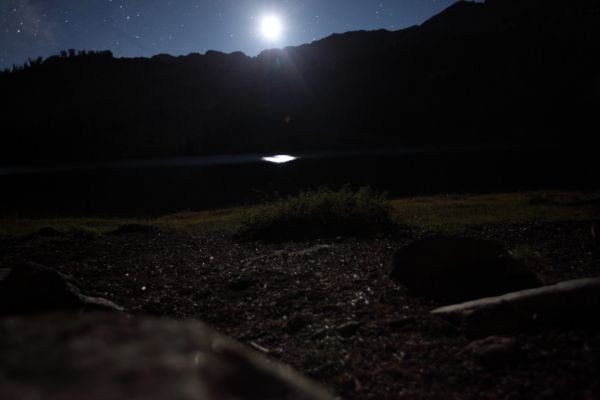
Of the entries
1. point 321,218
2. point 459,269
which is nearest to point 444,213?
point 321,218

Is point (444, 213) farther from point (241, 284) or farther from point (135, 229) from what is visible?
point (241, 284)

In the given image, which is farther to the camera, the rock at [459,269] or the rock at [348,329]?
the rock at [459,269]

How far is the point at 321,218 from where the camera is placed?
40.4 ft

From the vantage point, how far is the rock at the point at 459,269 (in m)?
5.62

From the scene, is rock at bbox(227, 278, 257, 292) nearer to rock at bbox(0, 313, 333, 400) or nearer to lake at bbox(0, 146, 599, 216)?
rock at bbox(0, 313, 333, 400)

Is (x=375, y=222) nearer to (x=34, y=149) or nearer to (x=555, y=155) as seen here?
(x=555, y=155)

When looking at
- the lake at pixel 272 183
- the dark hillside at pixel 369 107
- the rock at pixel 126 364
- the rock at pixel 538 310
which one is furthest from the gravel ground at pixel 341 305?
the dark hillside at pixel 369 107

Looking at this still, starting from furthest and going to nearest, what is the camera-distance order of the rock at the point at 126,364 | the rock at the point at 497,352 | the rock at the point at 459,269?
the rock at the point at 459,269
the rock at the point at 497,352
the rock at the point at 126,364

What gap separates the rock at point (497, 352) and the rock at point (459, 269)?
167 cm

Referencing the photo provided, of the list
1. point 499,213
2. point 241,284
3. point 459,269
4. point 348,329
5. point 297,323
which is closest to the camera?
point 348,329

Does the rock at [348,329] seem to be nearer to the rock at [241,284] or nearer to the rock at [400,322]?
the rock at [400,322]

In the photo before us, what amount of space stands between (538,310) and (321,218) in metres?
8.33

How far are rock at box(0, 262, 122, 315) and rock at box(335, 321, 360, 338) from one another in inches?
111

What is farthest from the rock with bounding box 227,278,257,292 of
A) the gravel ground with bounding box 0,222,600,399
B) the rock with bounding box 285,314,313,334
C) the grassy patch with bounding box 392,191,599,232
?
the grassy patch with bounding box 392,191,599,232
